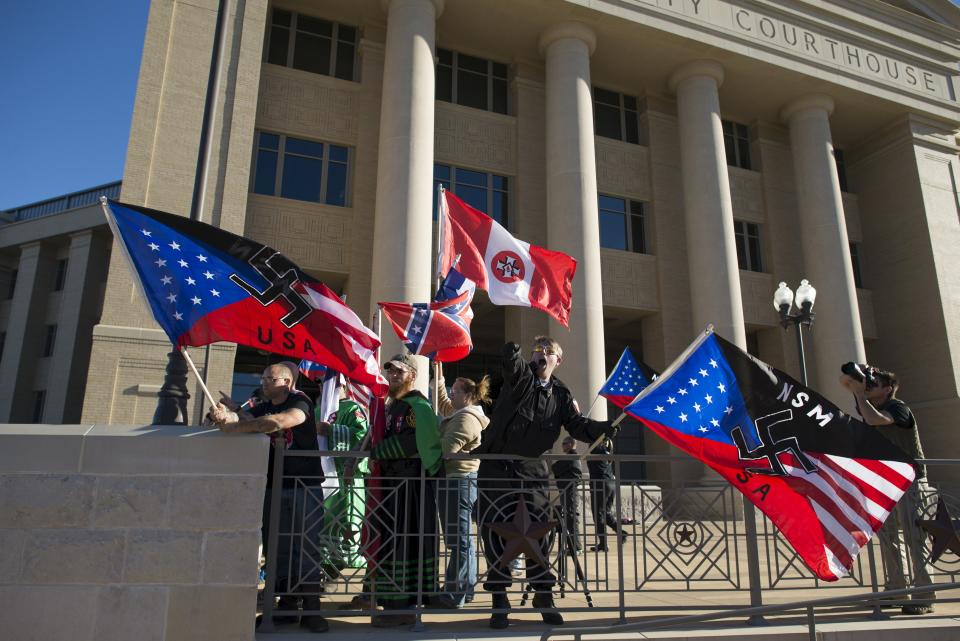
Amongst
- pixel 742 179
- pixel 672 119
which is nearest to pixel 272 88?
pixel 672 119

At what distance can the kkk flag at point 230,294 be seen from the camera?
17.5 ft

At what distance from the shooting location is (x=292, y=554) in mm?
5090

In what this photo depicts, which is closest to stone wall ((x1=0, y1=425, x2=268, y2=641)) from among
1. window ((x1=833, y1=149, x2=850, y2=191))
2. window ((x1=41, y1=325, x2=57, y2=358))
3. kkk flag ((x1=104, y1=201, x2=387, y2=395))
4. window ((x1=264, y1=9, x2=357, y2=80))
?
kkk flag ((x1=104, y1=201, x2=387, y2=395))

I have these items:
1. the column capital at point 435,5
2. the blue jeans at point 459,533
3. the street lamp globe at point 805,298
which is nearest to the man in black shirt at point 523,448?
the blue jeans at point 459,533

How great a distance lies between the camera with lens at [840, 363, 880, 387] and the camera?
6184 mm

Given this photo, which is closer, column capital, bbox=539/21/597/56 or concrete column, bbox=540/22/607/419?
concrete column, bbox=540/22/607/419

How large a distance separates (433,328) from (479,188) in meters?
12.0

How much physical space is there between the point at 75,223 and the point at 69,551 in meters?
33.9

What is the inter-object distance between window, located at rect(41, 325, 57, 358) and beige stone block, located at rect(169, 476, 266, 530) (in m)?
33.6

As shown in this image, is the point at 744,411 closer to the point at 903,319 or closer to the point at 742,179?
the point at 742,179

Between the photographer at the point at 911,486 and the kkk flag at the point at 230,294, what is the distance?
4.30m

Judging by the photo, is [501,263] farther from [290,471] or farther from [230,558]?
[230,558]

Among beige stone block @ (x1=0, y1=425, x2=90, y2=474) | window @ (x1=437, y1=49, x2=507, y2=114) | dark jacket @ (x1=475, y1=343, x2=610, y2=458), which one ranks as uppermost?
window @ (x1=437, y1=49, x2=507, y2=114)

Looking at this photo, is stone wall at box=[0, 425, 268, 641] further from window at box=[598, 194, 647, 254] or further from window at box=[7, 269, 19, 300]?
window at box=[7, 269, 19, 300]
